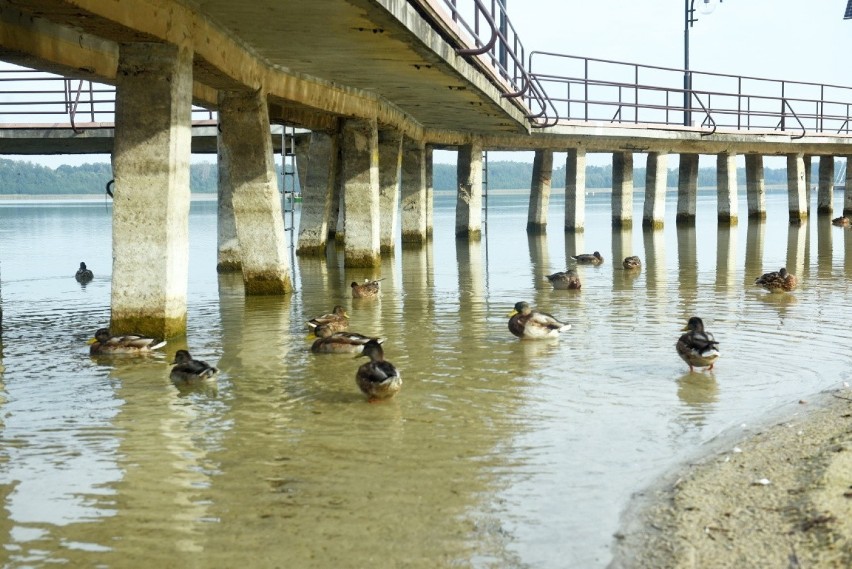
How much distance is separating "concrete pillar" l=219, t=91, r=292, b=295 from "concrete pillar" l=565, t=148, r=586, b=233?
24.3 meters

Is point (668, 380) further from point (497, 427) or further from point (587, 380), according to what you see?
point (497, 427)

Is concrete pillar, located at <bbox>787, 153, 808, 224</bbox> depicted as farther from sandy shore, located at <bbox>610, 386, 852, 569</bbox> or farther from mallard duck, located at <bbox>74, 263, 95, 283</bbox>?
sandy shore, located at <bbox>610, 386, 852, 569</bbox>

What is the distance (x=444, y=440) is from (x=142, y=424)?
2455 mm

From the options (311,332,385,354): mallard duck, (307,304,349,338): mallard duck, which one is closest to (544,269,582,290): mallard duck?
(307,304,349,338): mallard duck

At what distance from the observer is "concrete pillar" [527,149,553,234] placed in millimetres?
43125

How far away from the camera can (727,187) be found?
1804 inches

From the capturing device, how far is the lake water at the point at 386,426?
6.10 m

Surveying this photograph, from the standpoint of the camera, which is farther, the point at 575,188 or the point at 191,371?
the point at 575,188

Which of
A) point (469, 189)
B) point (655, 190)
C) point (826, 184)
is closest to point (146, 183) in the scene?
point (469, 189)

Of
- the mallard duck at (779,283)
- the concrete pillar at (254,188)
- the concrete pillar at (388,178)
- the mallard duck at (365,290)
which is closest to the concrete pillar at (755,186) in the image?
the concrete pillar at (388,178)

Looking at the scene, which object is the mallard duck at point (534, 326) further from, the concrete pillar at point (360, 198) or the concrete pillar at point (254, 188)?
the concrete pillar at point (360, 198)

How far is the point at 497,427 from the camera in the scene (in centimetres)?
859

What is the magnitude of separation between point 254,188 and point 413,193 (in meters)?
16.5

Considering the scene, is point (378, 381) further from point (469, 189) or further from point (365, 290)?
point (469, 189)
